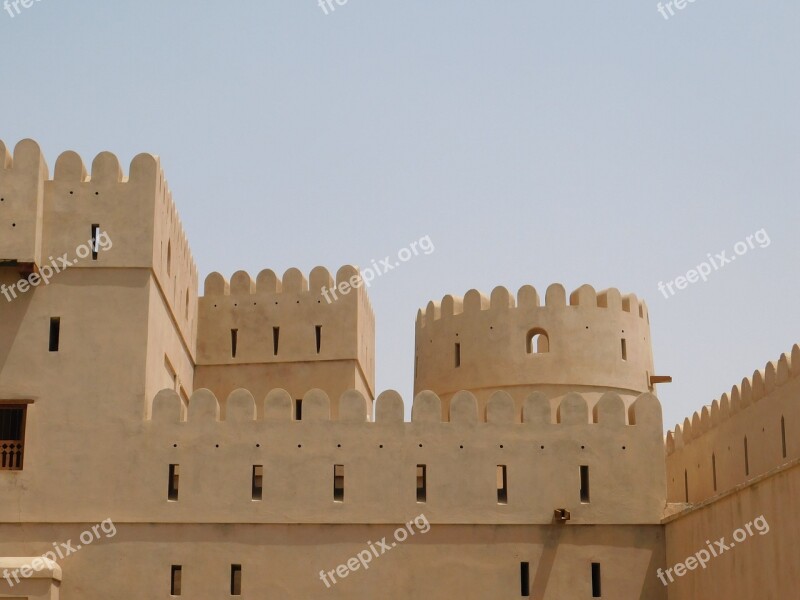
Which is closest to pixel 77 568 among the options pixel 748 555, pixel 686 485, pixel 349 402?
pixel 349 402

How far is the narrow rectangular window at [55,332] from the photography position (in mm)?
23281

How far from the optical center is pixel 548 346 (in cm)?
2820

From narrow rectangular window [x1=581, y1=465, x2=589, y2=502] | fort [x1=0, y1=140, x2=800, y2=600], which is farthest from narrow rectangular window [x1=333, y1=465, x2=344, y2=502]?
narrow rectangular window [x1=581, y1=465, x2=589, y2=502]

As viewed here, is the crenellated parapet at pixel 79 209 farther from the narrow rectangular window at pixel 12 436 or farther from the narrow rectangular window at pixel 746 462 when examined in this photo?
the narrow rectangular window at pixel 746 462

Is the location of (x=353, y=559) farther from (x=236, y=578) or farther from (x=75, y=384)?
(x=75, y=384)

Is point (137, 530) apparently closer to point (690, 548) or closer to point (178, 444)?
point (178, 444)

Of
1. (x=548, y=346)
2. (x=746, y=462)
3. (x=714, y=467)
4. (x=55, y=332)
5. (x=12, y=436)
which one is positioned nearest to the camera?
(x=12, y=436)

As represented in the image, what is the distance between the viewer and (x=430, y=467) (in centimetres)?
2322

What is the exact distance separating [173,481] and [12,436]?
280cm

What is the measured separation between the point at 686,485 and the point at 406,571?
344 inches

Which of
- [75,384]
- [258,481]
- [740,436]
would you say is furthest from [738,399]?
[75,384]

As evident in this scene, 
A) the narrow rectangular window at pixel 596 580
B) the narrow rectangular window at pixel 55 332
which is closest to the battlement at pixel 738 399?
the narrow rectangular window at pixel 596 580

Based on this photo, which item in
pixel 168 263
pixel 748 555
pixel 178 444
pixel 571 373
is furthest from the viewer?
pixel 571 373

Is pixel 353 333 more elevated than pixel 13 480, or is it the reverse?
pixel 353 333
